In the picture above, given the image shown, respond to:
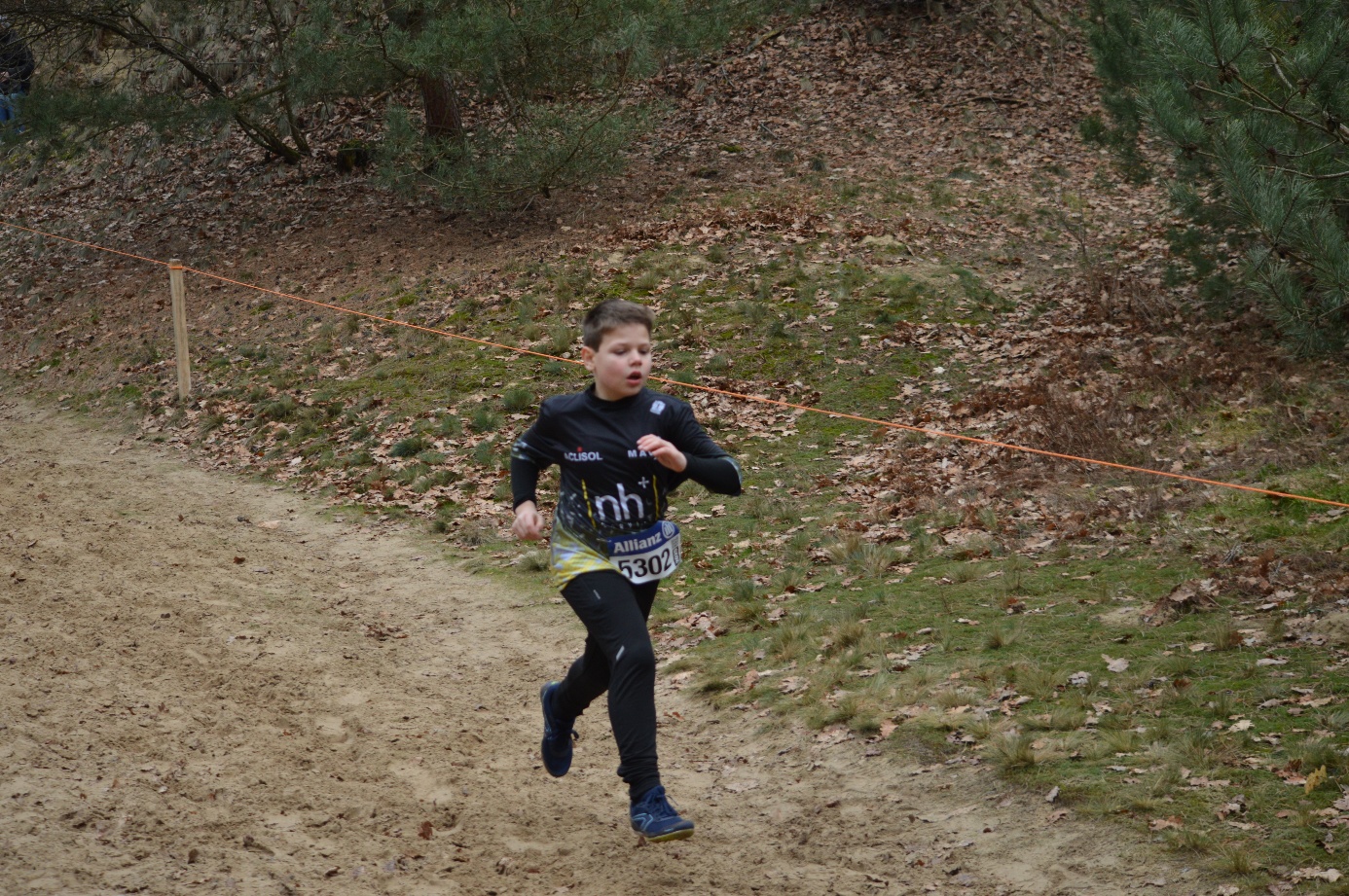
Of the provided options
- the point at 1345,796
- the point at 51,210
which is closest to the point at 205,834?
the point at 1345,796

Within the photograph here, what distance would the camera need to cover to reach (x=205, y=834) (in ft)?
15.3

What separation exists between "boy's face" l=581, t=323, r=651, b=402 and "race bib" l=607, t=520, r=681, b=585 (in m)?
0.55

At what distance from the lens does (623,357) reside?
14.2 ft

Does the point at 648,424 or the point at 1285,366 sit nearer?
the point at 648,424

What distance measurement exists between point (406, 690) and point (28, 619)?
96.2 inches

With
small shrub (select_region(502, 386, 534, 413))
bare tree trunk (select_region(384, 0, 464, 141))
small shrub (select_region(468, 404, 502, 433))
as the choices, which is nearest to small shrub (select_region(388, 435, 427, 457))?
small shrub (select_region(468, 404, 502, 433))

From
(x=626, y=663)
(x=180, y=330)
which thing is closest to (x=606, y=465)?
(x=626, y=663)

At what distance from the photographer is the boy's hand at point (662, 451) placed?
4.07 m

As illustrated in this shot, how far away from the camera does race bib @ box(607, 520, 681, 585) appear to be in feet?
14.4

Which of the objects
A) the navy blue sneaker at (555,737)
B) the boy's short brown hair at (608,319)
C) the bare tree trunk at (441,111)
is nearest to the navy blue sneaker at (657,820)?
the navy blue sneaker at (555,737)

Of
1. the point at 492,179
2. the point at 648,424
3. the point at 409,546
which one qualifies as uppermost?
the point at 492,179

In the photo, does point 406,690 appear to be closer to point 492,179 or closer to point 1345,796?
point 1345,796

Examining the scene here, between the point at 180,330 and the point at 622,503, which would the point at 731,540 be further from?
the point at 180,330

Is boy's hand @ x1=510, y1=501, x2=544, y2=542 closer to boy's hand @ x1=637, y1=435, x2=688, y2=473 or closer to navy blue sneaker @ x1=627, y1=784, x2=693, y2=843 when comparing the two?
boy's hand @ x1=637, y1=435, x2=688, y2=473
